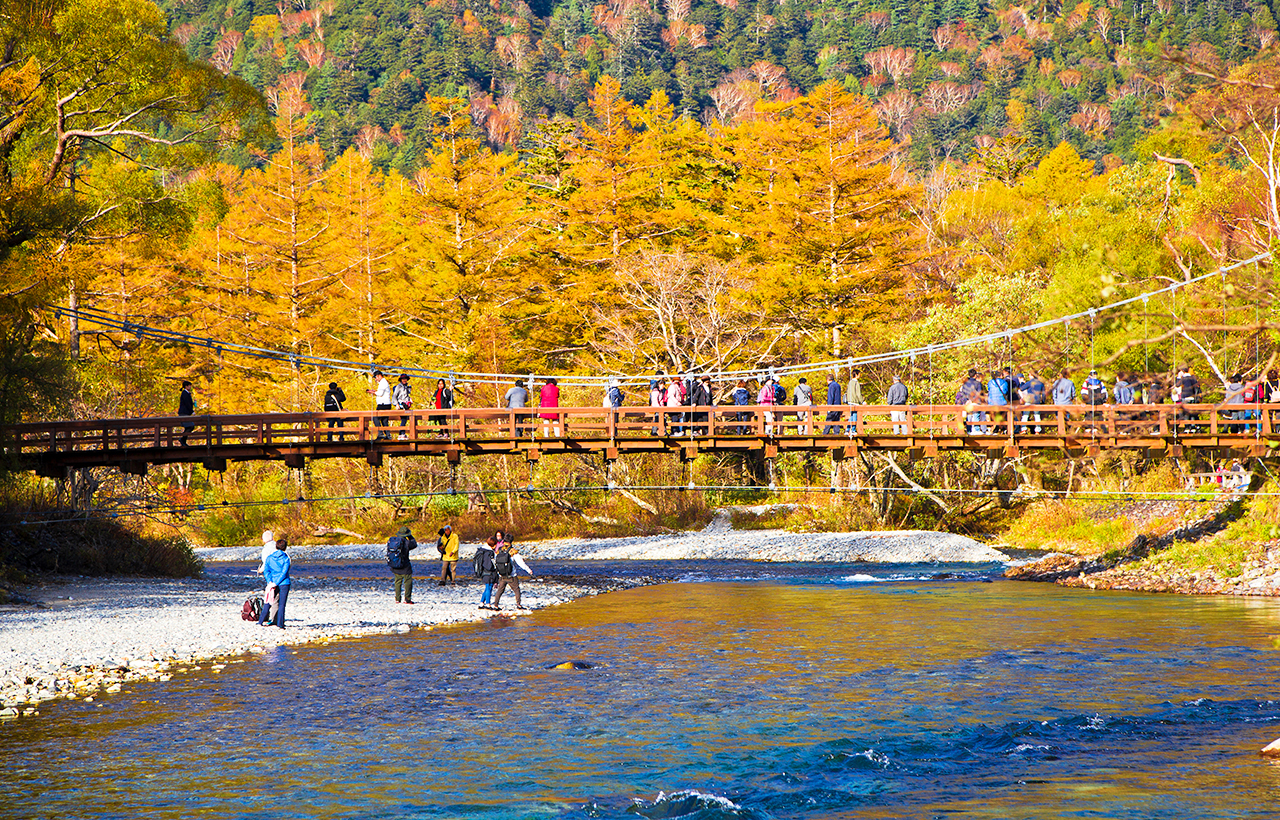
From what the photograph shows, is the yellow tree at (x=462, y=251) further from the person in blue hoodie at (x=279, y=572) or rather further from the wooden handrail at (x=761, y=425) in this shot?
the person in blue hoodie at (x=279, y=572)

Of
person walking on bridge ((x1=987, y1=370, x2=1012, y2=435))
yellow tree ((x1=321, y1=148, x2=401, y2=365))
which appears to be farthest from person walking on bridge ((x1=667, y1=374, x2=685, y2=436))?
yellow tree ((x1=321, y1=148, x2=401, y2=365))

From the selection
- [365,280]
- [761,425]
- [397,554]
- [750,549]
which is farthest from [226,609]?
[365,280]

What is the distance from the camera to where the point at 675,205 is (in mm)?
49312

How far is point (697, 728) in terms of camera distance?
44.7 feet

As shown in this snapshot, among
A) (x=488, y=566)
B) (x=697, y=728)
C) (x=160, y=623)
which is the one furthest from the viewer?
(x=488, y=566)

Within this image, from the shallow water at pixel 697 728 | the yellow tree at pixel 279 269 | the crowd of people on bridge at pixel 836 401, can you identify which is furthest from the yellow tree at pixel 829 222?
the shallow water at pixel 697 728

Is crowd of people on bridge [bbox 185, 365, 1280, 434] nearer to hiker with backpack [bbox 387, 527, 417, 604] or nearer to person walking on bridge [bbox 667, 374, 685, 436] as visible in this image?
person walking on bridge [bbox 667, 374, 685, 436]

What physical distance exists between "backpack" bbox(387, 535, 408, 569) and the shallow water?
117 inches

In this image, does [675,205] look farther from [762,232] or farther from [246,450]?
[246,450]

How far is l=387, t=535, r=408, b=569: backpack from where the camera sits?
22.8 meters

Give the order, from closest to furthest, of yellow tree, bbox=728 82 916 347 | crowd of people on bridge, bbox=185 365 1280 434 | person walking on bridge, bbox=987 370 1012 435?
1. crowd of people on bridge, bbox=185 365 1280 434
2. person walking on bridge, bbox=987 370 1012 435
3. yellow tree, bbox=728 82 916 347

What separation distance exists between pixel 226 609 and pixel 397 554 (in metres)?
3.18

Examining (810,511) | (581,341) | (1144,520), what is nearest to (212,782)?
(1144,520)

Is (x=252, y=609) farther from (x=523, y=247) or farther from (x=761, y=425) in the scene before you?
(x=523, y=247)
